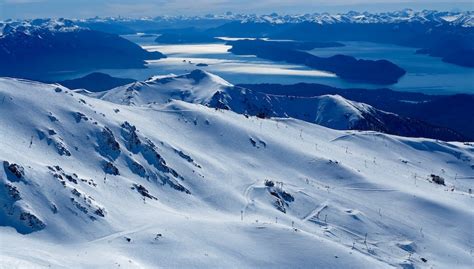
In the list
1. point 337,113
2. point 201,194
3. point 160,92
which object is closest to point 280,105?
point 337,113

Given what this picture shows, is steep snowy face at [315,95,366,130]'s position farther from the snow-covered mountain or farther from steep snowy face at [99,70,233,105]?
steep snowy face at [99,70,233,105]

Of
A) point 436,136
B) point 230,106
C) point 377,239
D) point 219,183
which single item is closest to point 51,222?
point 219,183

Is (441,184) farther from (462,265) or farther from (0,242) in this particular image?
(0,242)

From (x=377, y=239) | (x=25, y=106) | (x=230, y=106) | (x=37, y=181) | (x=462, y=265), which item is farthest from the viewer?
→ (x=230, y=106)

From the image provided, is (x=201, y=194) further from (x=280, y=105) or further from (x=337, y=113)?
(x=280, y=105)

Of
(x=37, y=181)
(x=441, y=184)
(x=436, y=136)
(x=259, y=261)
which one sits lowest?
(x=436, y=136)

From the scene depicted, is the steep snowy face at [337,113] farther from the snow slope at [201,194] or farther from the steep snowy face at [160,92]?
the snow slope at [201,194]
